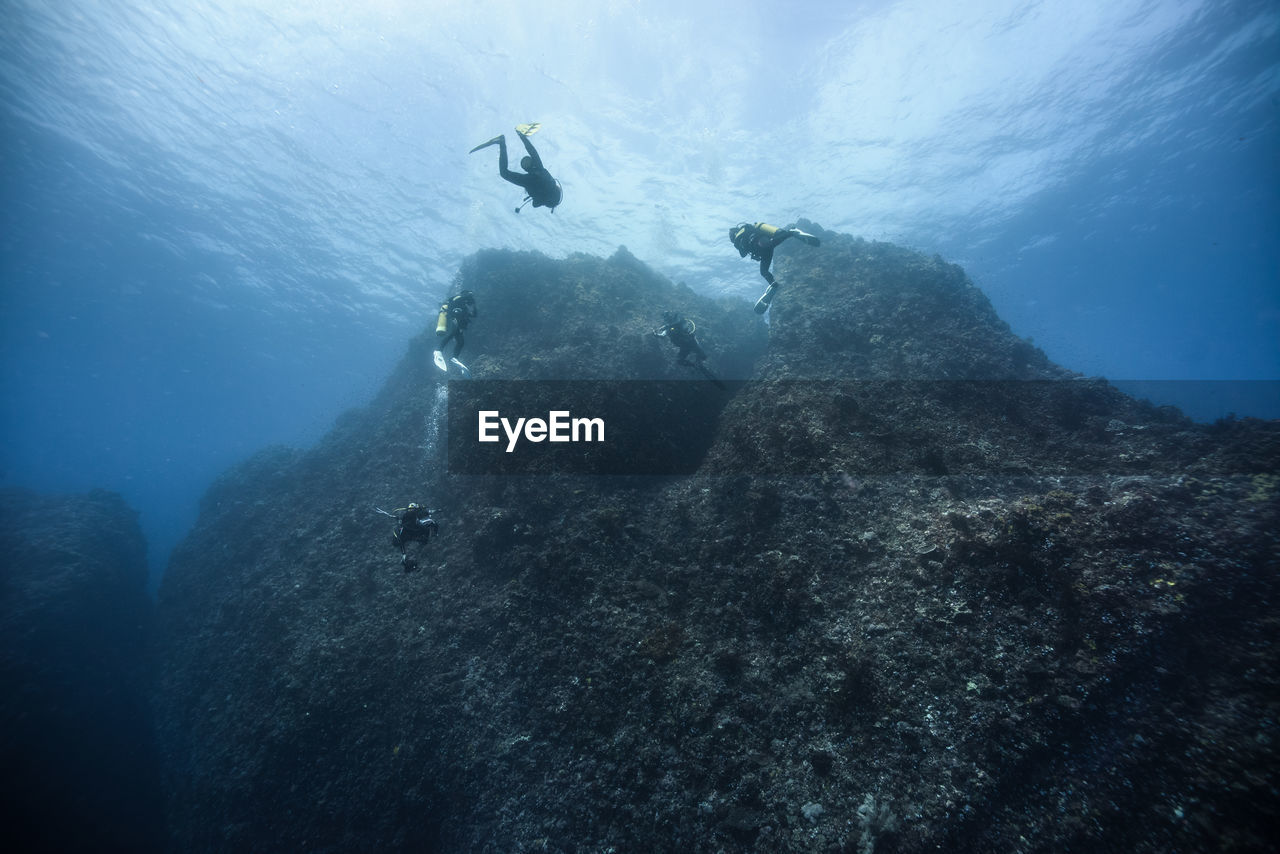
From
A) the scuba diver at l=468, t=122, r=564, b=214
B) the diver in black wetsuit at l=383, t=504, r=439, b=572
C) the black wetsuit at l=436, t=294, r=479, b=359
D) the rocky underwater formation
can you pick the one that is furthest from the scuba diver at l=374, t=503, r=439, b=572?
the scuba diver at l=468, t=122, r=564, b=214

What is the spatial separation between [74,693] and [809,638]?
21.5 meters

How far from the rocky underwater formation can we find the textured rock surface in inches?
37.8

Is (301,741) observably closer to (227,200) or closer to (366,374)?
→ (227,200)

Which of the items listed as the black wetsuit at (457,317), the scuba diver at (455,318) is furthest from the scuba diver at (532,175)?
the black wetsuit at (457,317)

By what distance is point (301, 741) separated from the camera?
9.00m

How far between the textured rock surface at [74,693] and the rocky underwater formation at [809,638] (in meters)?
0.96

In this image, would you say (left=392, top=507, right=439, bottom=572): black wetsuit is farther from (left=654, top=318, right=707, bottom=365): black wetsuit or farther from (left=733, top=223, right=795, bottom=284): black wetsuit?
(left=733, top=223, right=795, bottom=284): black wetsuit

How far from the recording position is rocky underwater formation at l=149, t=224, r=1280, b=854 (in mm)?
4547

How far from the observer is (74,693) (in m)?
13.0

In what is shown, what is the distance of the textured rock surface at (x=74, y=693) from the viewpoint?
10.4 m

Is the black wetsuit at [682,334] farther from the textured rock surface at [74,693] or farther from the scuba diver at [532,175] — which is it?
the textured rock surface at [74,693]

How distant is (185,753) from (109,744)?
109 inches

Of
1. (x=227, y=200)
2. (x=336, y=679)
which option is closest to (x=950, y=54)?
(x=336, y=679)

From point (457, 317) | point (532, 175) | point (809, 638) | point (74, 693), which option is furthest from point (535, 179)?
point (74, 693)
